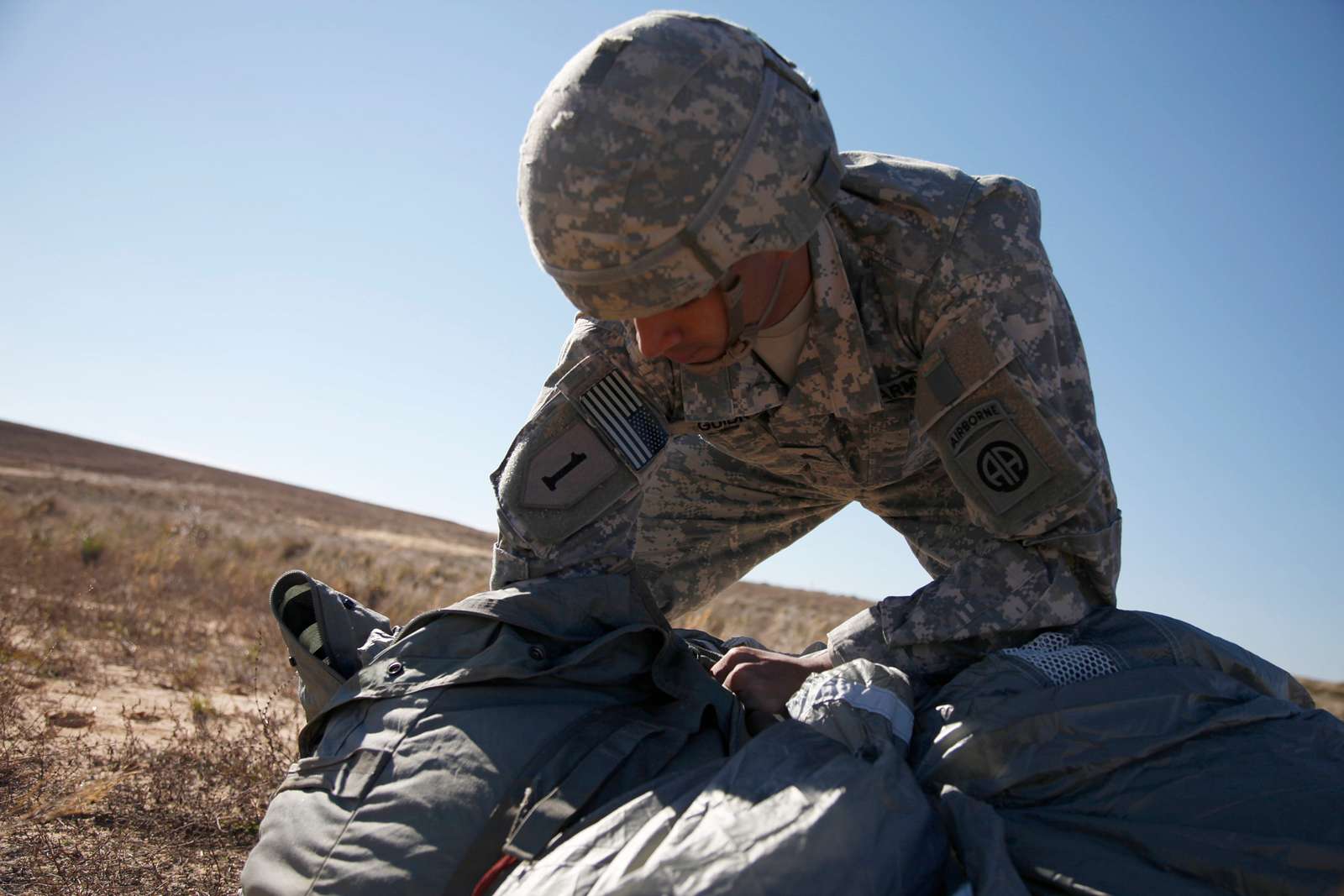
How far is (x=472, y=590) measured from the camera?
9.91 meters

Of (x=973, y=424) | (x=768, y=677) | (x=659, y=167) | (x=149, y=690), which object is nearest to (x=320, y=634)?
(x=768, y=677)

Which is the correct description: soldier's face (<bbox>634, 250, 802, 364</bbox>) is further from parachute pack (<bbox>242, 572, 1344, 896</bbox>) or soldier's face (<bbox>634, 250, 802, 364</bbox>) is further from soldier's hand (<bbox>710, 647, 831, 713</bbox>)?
soldier's hand (<bbox>710, 647, 831, 713</bbox>)

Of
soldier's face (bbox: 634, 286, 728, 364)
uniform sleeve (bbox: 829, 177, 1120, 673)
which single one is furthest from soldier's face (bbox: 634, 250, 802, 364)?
uniform sleeve (bbox: 829, 177, 1120, 673)

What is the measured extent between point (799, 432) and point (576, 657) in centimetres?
100

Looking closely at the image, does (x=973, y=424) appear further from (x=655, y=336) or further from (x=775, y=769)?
(x=775, y=769)

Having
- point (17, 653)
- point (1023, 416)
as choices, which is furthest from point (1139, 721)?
point (17, 653)

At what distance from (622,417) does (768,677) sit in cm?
72

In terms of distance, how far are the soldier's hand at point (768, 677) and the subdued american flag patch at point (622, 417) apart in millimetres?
554

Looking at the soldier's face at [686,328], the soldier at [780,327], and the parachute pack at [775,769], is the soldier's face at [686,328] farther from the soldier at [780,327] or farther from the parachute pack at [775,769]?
the parachute pack at [775,769]

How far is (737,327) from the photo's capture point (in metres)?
2.39

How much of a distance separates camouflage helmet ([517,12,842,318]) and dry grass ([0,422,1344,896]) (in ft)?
5.22

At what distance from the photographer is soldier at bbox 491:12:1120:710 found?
7.08ft

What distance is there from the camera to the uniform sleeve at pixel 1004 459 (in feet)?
7.23

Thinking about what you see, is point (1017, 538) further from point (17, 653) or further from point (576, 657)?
point (17, 653)
